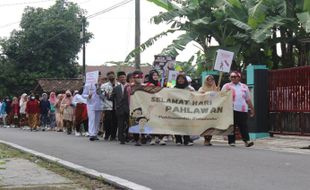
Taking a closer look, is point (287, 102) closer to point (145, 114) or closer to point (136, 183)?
point (145, 114)

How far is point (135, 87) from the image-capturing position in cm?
1365

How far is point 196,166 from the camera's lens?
914cm

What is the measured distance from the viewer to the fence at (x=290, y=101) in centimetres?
1475

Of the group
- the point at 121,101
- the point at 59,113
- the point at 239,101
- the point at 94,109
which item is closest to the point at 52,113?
the point at 59,113

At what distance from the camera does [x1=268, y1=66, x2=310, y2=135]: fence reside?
14.8 metres

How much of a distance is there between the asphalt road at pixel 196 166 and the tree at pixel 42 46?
1495 inches

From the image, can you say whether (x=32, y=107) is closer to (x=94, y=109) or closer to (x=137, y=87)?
(x=94, y=109)

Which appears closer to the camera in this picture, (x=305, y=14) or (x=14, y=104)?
(x=305, y=14)

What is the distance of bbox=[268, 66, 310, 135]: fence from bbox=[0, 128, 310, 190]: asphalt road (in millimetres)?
3795

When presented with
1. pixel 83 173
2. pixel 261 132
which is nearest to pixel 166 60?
pixel 261 132

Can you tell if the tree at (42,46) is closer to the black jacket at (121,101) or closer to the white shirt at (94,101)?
the white shirt at (94,101)

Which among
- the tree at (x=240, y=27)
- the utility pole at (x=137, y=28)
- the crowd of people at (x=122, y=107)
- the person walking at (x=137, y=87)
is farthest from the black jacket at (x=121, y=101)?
the utility pole at (x=137, y=28)

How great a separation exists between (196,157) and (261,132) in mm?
6170

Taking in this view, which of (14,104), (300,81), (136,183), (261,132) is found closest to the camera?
(136,183)
